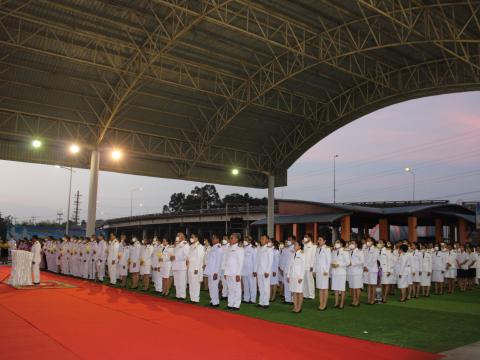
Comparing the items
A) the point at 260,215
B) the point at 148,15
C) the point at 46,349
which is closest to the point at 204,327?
the point at 46,349

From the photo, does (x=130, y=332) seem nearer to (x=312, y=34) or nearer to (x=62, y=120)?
(x=312, y=34)

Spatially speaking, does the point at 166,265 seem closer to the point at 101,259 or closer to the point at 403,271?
the point at 101,259

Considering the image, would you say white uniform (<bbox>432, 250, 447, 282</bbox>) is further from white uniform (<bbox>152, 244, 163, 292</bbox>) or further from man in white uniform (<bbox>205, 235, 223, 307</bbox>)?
white uniform (<bbox>152, 244, 163, 292</bbox>)

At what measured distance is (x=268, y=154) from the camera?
30.0 m

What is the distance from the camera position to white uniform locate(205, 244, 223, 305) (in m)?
11.3

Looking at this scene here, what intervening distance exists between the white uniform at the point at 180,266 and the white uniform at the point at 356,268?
409 cm

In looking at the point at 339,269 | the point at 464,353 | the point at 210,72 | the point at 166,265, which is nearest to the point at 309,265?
the point at 339,269

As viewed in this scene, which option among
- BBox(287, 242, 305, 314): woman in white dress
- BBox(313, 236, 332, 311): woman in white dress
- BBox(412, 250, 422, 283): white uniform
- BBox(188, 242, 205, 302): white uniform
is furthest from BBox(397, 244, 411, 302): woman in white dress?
BBox(188, 242, 205, 302): white uniform

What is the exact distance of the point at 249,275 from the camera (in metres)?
12.3

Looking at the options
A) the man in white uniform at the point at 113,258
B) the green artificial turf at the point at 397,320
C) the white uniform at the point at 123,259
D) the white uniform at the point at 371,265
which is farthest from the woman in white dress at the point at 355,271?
the man in white uniform at the point at 113,258

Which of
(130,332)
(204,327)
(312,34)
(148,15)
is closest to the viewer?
(130,332)

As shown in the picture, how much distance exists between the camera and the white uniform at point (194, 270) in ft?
38.1

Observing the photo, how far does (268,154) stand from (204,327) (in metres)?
22.3

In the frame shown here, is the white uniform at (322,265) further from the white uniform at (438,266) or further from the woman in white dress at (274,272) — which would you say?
the white uniform at (438,266)
